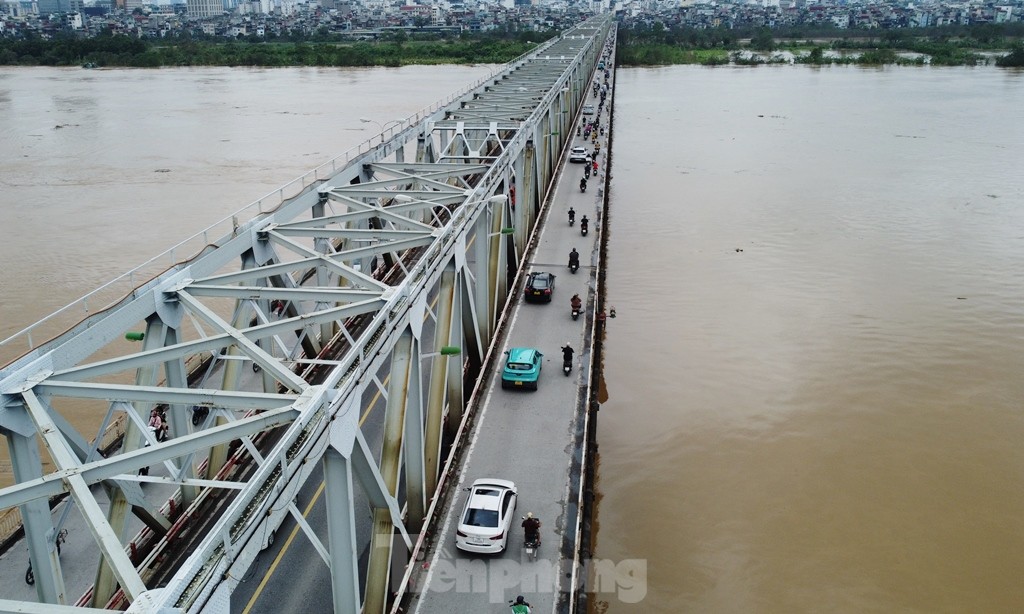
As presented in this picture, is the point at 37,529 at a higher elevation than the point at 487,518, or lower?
higher

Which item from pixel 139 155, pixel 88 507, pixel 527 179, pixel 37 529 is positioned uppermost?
pixel 527 179

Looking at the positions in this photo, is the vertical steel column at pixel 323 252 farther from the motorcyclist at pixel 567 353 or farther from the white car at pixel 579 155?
the white car at pixel 579 155

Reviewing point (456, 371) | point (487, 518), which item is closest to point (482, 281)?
point (456, 371)

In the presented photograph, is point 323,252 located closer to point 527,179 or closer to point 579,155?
point 527,179

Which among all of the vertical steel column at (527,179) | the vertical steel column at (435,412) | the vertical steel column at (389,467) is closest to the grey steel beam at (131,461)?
the vertical steel column at (389,467)

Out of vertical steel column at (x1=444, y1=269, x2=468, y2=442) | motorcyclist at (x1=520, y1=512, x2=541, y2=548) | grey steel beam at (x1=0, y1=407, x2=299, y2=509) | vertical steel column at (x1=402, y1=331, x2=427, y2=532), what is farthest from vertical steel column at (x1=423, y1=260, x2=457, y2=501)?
grey steel beam at (x1=0, y1=407, x2=299, y2=509)

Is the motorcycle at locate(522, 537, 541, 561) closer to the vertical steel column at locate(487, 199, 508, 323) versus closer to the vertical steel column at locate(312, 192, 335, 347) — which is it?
the vertical steel column at locate(487, 199, 508, 323)
